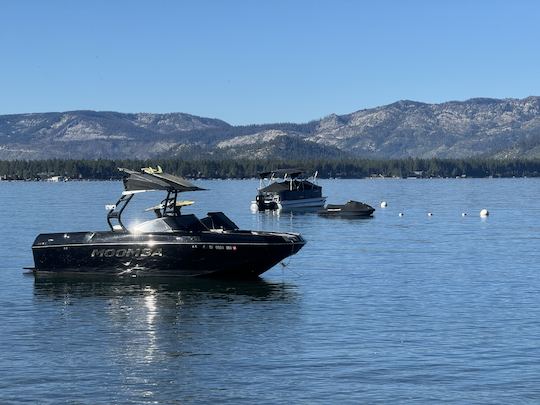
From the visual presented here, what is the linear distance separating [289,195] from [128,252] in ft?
272

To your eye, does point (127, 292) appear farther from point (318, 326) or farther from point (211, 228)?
point (318, 326)

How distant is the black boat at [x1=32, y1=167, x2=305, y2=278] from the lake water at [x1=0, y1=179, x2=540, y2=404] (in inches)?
31.2

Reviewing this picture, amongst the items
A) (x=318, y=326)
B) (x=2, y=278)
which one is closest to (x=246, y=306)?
(x=318, y=326)

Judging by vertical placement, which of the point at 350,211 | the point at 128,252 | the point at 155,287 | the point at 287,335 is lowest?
the point at 287,335

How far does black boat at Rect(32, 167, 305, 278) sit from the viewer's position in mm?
42406

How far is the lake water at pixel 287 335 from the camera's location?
23609 millimetres

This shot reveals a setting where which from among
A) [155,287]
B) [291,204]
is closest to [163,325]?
[155,287]

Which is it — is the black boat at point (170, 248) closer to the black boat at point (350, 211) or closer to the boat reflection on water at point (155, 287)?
the boat reflection on water at point (155, 287)

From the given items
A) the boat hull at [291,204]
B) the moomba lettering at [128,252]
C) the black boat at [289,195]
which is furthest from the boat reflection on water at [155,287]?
the black boat at [289,195]

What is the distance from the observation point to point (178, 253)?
42.5 meters

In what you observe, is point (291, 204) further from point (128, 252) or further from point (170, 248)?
point (170, 248)

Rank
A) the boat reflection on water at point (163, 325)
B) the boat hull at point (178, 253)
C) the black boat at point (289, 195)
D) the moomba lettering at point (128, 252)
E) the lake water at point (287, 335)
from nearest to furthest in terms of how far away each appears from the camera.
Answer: the lake water at point (287, 335)
the boat reflection on water at point (163, 325)
the boat hull at point (178, 253)
the moomba lettering at point (128, 252)
the black boat at point (289, 195)

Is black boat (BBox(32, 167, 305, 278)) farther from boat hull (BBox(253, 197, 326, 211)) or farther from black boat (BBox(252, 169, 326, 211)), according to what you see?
boat hull (BBox(253, 197, 326, 211))

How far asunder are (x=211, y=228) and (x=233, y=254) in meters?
2.16
